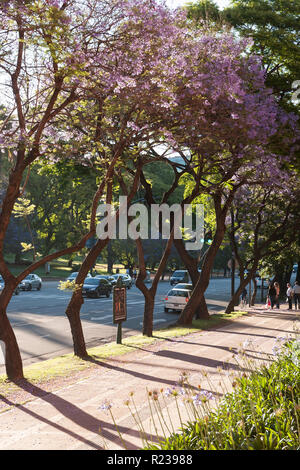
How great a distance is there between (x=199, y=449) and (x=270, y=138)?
1252cm

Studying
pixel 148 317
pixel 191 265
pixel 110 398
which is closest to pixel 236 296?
pixel 191 265

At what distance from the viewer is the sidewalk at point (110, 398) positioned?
6219 mm

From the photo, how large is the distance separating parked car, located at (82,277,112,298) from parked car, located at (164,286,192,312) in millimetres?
8356

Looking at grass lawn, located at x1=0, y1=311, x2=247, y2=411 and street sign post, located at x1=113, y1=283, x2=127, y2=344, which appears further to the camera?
street sign post, located at x1=113, y1=283, x2=127, y2=344

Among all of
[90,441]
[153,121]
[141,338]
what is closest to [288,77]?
[153,121]

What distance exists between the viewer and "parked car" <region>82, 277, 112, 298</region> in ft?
115

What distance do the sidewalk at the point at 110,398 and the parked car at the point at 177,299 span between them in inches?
480

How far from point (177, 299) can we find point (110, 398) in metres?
19.3

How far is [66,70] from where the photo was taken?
9219 mm

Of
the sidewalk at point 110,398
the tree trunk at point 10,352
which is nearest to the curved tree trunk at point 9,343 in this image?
the tree trunk at point 10,352

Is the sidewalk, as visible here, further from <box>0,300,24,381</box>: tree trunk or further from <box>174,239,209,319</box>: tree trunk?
<box>174,239,209,319</box>: tree trunk

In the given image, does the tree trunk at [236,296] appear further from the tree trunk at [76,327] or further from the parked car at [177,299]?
the tree trunk at [76,327]

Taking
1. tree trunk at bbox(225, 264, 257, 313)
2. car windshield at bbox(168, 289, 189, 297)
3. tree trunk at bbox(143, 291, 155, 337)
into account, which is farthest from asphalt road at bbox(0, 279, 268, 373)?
tree trunk at bbox(225, 264, 257, 313)
